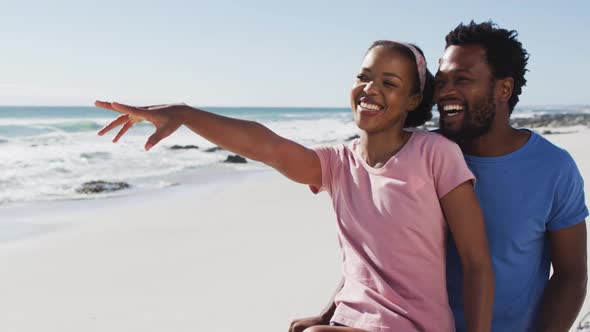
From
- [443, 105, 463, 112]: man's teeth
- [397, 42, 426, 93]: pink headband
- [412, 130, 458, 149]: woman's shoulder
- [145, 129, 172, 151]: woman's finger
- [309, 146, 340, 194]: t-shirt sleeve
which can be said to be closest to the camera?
[145, 129, 172, 151]: woman's finger

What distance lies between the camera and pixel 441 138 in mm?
2387

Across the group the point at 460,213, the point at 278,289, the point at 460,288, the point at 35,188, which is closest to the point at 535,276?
the point at 460,288

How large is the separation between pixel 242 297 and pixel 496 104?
326 centimetres

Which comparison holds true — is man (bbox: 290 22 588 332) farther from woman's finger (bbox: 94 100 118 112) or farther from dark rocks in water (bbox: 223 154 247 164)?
dark rocks in water (bbox: 223 154 247 164)

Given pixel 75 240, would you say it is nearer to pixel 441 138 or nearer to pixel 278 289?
pixel 278 289

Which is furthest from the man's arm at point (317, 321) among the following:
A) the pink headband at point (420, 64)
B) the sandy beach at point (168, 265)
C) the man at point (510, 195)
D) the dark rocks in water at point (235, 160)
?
the dark rocks in water at point (235, 160)

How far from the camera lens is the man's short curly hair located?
107 inches

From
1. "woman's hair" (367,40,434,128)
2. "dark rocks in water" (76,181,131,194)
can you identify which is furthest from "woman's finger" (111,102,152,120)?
"dark rocks in water" (76,181,131,194)

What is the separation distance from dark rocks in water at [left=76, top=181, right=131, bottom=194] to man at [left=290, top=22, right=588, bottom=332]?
9.68 m

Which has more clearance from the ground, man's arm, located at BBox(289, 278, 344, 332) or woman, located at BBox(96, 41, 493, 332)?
woman, located at BBox(96, 41, 493, 332)

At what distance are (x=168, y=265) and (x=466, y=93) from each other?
4409mm

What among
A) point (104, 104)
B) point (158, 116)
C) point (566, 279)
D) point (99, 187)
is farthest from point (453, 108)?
point (99, 187)

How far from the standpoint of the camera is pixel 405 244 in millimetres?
2303

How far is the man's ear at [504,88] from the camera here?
275cm
